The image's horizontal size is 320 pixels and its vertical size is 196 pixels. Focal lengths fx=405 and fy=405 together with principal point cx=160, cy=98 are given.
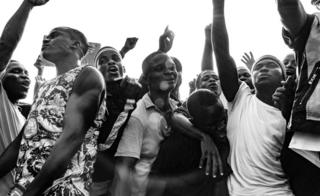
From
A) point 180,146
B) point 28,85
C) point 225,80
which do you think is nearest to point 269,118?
point 225,80

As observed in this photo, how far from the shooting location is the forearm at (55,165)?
219 cm

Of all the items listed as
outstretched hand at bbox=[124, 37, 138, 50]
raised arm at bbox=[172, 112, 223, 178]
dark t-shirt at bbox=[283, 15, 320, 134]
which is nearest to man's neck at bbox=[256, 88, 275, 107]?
raised arm at bbox=[172, 112, 223, 178]

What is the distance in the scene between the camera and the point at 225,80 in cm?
313

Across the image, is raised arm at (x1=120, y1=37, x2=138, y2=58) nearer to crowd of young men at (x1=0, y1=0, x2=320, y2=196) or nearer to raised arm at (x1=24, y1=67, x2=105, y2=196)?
crowd of young men at (x1=0, y1=0, x2=320, y2=196)

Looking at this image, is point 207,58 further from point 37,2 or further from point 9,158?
point 9,158

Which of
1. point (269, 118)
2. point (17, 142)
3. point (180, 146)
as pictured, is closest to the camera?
point (17, 142)

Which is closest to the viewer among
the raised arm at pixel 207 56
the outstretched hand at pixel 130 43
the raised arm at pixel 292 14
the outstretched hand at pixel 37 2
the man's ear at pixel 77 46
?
the raised arm at pixel 292 14

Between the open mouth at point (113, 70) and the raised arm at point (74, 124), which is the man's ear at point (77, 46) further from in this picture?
the open mouth at point (113, 70)

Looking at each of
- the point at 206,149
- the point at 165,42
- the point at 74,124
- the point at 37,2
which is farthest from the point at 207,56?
the point at 74,124

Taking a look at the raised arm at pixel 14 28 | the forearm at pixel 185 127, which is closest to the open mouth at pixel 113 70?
the forearm at pixel 185 127

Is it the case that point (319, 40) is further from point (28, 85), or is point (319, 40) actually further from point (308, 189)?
point (28, 85)

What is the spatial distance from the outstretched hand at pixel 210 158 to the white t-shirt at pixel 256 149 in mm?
101

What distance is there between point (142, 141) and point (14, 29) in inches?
51.8

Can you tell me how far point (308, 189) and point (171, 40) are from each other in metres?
2.40
